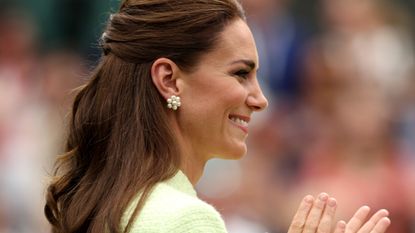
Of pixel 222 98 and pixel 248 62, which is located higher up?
pixel 248 62

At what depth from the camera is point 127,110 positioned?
12.6ft

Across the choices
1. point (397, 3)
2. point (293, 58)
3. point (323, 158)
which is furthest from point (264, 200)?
point (397, 3)

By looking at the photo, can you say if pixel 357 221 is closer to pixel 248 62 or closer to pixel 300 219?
pixel 300 219

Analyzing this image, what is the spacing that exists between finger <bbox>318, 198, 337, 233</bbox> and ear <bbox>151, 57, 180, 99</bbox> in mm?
599

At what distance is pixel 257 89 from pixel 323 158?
11.3ft

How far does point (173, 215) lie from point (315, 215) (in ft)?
1.66

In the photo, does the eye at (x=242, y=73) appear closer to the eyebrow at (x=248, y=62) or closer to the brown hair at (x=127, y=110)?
the eyebrow at (x=248, y=62)

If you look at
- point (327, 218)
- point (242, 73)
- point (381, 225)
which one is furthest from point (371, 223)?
point (242, 73)

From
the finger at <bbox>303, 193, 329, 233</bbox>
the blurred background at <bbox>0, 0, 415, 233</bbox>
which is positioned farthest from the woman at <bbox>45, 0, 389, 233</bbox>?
the blurred background at <bbox>0, 0, 415, 233</bbox>

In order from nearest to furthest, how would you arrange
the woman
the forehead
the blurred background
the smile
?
the woman < the forehead < the smile < the blurred background

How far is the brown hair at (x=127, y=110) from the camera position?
12.1 feet

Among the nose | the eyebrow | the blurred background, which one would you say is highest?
the eyebrow

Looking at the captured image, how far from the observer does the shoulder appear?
3.42 meters

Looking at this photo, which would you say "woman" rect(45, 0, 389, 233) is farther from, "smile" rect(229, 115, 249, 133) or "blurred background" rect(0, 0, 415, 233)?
"blurred background" rect(0, 0, 415, 233)
